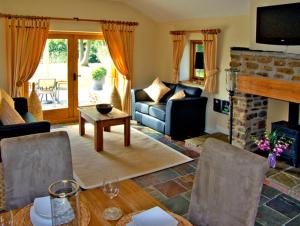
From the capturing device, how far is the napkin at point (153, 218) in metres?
1.60

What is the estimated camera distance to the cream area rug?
4082mm

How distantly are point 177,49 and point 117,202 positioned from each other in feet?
16.7

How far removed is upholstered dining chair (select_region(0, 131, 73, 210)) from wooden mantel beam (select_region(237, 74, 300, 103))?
117 inches

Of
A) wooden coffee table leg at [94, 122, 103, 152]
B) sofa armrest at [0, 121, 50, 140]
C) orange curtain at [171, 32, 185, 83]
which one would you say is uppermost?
orange curtain at [171, 32, 185, 83]

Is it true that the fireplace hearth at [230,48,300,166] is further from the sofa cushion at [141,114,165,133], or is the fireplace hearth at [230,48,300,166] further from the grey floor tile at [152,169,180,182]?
A: the sofa cushion at [141,114,165,133]

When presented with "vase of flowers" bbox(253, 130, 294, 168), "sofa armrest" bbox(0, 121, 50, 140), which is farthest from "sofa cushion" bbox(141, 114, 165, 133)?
"sofa armrest" bbox(0, 121, 50, 140)

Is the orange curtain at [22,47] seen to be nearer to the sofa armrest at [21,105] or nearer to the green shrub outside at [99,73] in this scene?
the sofa armrest at [21,105]

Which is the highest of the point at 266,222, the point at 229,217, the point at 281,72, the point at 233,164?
the point at 281,72

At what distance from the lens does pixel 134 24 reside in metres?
6.78

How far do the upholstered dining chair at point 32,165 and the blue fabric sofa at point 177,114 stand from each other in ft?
11.3

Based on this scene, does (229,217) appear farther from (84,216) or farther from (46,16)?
(46,16)

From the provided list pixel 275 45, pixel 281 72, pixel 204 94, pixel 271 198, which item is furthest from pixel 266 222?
pixel 204 94

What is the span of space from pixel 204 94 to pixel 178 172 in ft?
7.59

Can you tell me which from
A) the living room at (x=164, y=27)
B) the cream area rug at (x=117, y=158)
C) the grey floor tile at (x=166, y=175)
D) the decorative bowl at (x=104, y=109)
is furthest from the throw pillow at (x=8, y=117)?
the grey floor tile at (x=166, y=175)
